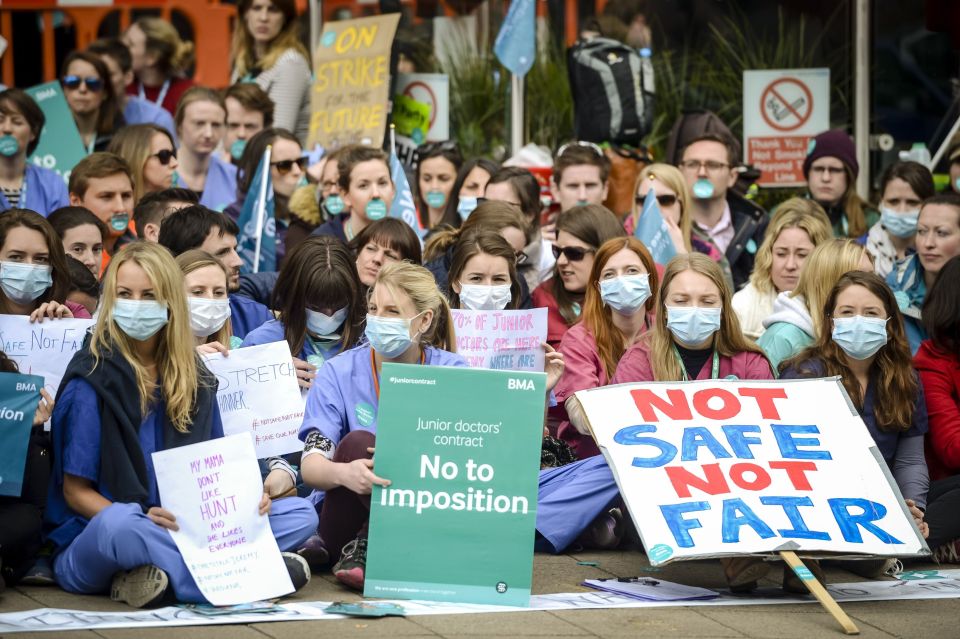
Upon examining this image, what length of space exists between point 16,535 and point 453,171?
486 cm

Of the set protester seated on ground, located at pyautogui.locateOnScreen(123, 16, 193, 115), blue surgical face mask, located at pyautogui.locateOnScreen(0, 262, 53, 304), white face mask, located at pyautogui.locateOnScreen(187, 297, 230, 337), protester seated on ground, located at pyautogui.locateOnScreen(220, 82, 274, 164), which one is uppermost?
protester seated on ground, located at pyautogui.locateOnScreen(123, 16, 193, 115)

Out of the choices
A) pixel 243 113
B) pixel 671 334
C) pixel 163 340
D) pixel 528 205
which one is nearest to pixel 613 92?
pixel 528 205

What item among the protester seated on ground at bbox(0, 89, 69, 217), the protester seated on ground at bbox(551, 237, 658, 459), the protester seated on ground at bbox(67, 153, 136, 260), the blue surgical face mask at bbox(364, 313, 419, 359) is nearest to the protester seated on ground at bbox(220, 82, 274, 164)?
the protester seated on ground at bbox(0, 89, 69, 217)

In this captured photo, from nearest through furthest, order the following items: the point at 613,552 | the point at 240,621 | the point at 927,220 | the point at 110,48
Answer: the point at 240,621 < the point at 613,552 < the point at 927,220 < the point at 110,48

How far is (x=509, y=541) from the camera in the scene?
19.6 feet

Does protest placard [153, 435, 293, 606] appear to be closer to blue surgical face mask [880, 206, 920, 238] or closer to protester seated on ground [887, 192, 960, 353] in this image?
protester seated on ground [887, 192, 960, 353]

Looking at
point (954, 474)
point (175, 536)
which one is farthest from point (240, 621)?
point (954, 474)

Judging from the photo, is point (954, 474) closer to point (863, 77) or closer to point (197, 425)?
point (197, 425)

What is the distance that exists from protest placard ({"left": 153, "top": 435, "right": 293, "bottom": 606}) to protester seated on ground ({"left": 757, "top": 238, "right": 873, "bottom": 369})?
285 centimetres

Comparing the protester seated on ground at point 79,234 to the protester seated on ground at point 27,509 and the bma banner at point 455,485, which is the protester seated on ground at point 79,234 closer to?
the protester seated on ground at point 27,509

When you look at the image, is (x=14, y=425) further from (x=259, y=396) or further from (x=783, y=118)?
(x=783, y=118)

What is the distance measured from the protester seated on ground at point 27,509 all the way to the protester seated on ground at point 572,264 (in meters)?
2.88

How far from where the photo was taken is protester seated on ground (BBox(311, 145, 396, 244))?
9.23 m

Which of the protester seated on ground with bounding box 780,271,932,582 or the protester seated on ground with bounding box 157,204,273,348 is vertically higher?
the protester seated on ground with bounding box 157,204,273,348
